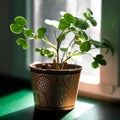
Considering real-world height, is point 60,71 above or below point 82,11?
below

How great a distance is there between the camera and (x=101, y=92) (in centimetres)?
129

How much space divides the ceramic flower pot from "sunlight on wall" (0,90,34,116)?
0.32 feet

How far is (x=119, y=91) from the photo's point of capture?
124cm

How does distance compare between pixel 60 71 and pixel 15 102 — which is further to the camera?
pixel 15 102

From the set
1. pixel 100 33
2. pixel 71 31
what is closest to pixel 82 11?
pixel 100 33

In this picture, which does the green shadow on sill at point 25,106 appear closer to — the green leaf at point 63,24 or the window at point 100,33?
the window at point 100,33

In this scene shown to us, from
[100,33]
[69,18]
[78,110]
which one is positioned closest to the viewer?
[69,18]

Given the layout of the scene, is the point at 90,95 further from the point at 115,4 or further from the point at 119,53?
the point at 115,4

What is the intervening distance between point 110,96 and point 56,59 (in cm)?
27

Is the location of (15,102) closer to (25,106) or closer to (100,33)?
(25,106)

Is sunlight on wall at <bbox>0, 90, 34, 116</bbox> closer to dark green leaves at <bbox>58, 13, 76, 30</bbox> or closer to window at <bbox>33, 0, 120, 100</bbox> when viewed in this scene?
window at <bbox>33, 0, 120, 100</bbox>

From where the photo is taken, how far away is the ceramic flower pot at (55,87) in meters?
1.08

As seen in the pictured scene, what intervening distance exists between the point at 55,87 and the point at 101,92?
11.0 inches

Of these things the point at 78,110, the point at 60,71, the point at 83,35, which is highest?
the point at 83,35
